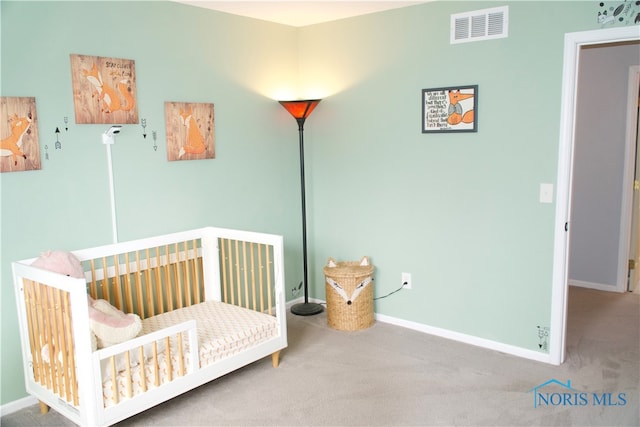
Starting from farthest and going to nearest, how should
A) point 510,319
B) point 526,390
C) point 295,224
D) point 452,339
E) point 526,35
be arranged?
point 295,224, point 452,339, point 510,319, point 526,35, point 526,390

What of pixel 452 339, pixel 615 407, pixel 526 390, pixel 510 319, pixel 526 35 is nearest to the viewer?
pixel 615 407

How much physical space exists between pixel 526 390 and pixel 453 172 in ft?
4.55

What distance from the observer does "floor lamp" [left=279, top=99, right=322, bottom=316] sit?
396cm

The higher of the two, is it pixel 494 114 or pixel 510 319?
pixel 494 114

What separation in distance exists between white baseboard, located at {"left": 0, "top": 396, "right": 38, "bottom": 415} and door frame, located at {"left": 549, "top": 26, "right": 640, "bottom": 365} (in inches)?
115

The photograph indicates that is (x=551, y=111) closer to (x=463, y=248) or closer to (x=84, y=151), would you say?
(x=463, y=248)

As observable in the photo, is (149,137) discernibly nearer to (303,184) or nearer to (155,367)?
(303,184)

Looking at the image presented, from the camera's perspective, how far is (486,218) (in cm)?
343

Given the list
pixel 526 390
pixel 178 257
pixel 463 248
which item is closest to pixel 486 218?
pixel 463 248

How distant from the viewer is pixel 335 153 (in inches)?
164

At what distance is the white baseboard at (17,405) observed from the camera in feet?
9.06

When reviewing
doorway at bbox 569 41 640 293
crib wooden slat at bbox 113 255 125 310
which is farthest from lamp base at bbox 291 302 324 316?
doorway at bbox 569 41 640 293

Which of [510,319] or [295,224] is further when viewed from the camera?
[295,224]

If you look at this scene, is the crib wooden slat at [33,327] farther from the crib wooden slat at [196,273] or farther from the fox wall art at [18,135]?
the crib wooden slat at [196,273]
